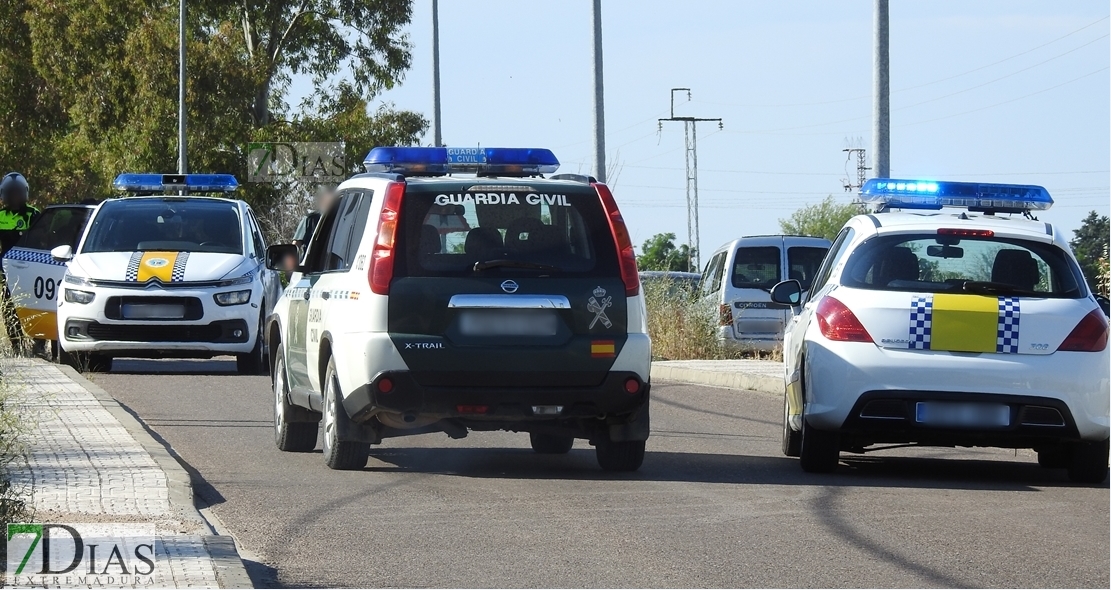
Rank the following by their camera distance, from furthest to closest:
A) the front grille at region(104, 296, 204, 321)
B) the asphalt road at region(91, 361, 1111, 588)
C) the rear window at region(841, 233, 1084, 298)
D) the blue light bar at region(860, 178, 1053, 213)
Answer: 1. the front grille at region(104, 296, 204, 321)
2. the blue light bar at region(860, 178, 1053, 213)
3. the rear window at region(841, 233, 1084, 298)
4. the asphalt road at region(91, 361, 1111, 588)

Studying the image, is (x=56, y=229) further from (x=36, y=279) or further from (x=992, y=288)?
(x=992, y=288)

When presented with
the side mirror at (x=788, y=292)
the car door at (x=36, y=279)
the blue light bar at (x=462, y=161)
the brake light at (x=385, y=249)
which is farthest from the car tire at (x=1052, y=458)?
the car door at (x=36, y=279)

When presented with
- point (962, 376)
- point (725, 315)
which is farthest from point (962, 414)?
point (725, 315)

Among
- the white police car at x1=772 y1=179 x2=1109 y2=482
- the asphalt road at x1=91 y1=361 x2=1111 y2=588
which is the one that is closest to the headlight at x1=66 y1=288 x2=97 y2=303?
the asphalt road at x1=91 y1=361 x2=1111 y2=588

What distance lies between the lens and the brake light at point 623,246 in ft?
32.6

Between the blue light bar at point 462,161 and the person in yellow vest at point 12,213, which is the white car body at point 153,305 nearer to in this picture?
the person in yellow vest at point 12,213

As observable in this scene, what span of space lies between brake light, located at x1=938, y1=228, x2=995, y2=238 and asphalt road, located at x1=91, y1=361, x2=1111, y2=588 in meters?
1.44

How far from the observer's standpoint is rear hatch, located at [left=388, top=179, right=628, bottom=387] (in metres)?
9.65

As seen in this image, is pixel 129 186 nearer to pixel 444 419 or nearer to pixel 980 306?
pixel 444 419

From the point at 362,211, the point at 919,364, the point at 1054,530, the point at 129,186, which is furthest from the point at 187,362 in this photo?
the point at 1054,530

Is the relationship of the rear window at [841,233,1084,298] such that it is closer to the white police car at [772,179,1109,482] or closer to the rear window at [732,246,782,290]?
the white police car at [772,179,1109,482]

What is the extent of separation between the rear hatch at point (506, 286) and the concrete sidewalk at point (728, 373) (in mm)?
6909

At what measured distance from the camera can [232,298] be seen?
693 inches

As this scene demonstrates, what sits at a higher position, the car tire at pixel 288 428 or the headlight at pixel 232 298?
the headlight at pixel 232 298
